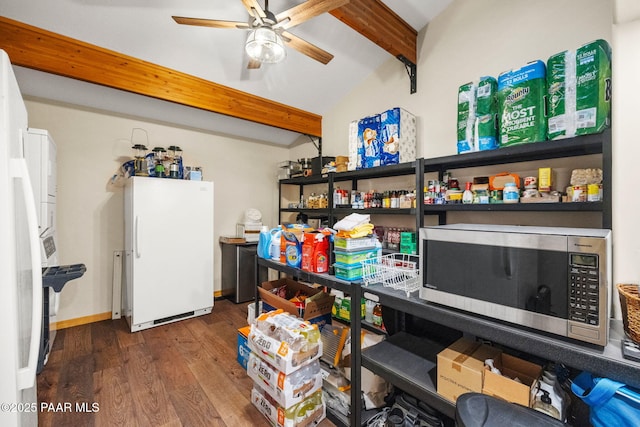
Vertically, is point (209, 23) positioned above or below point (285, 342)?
above

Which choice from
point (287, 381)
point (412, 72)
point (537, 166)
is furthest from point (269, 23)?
point (287, 381)

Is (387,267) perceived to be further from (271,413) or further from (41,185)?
(41,185)

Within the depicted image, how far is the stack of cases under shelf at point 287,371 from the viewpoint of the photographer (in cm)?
150

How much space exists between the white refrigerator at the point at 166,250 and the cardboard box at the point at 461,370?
9.09 feet

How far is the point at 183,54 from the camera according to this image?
252cm

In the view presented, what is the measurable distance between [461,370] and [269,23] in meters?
2.27

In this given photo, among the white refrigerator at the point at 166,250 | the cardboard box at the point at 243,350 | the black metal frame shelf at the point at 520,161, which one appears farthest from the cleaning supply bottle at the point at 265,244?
the white refrigerator at the point at 166,250

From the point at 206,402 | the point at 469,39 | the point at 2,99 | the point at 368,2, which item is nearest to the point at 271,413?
the point at 206,402

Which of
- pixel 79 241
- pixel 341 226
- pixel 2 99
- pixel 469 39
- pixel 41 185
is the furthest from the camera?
pixel 79 241

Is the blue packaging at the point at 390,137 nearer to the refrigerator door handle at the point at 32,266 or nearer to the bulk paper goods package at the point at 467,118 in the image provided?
the bulk paper goods package at the point at 467,118

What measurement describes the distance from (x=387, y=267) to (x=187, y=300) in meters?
2.54

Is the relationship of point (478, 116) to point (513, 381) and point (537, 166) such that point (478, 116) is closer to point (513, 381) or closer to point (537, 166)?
point (537, 166)

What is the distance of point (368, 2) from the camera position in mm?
2131

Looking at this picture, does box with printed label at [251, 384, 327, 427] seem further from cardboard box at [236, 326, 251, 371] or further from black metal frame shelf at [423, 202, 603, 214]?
black metal frame shelf at [423, 202, 603, 214]
